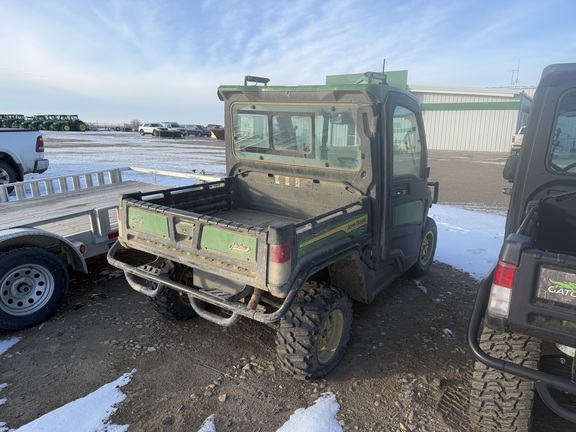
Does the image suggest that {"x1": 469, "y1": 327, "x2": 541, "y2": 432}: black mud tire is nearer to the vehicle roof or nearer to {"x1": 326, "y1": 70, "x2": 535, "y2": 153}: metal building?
the vehicle roof

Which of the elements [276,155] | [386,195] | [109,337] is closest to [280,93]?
[276,155]

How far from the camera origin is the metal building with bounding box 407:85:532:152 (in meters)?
26.6

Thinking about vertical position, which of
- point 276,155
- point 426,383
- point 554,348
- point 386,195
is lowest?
point 426,383

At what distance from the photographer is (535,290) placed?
2166 millimetres

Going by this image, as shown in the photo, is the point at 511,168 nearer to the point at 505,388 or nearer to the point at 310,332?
the point at 505,388

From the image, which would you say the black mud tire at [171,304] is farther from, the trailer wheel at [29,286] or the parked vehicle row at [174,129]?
the parked vehicle row at [174,129]

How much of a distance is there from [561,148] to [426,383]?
87.0 inches

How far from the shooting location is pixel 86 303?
4.38 metres

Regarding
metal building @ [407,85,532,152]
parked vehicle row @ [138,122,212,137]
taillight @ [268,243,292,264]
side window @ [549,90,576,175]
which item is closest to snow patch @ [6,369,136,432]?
taillight @ [268,243,292,264]

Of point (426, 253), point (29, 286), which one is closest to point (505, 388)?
point (426, 253)

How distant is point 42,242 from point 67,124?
149 feet

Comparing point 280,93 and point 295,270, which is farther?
point 280,93

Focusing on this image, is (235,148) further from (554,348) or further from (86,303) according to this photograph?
(554,348)

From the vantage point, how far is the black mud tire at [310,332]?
9.95 feet
